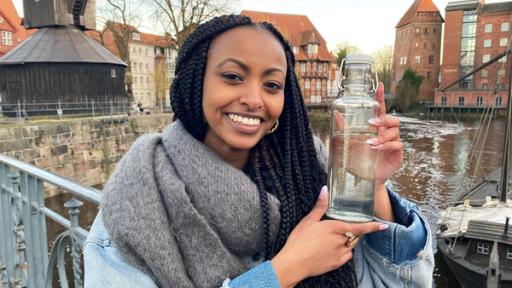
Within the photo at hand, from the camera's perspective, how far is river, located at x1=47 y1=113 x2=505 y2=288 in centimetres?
1168

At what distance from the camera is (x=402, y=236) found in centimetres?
127

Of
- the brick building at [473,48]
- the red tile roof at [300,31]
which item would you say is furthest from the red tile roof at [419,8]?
the red tile roof at [300,31]

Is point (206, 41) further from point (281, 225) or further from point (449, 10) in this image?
point (449, 10)

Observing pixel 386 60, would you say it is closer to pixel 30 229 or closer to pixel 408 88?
pixel 408 88

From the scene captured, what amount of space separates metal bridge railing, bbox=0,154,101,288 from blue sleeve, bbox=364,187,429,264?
132 cm

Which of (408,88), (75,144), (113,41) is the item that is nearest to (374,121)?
(75,144)

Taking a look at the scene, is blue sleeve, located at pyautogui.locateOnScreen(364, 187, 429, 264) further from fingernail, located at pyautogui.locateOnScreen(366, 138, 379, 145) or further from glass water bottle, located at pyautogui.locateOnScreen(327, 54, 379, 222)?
fingernail, located at pyautogui.locateOnScreen(366, 138, 379, 145)

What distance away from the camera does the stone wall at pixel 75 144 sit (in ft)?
44.0

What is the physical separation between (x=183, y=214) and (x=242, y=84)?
17.1 inches

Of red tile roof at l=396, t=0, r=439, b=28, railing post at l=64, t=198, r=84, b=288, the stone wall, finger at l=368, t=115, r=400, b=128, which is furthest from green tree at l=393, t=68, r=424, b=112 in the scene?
finger at l=368, t=115, r=400, b=128

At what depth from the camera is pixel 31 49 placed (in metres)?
19.8

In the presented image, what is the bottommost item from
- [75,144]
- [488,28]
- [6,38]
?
[75,144]

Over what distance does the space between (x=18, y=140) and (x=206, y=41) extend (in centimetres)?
1438

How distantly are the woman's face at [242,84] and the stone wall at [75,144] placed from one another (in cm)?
1388
